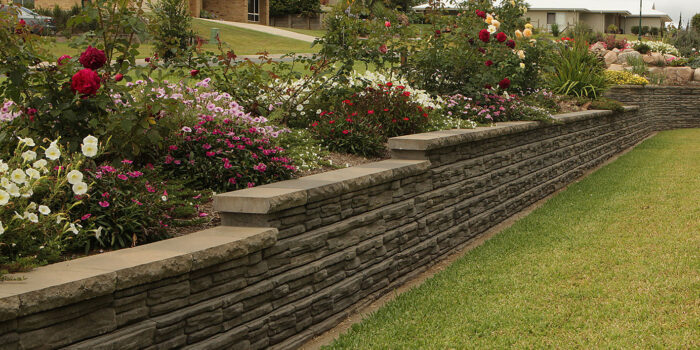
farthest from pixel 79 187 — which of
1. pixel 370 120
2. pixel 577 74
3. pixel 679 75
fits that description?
pixel 679 75

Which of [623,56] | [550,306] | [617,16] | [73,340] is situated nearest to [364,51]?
[550,306]

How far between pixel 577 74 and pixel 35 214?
1226 cm

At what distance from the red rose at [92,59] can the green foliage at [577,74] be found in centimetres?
1072

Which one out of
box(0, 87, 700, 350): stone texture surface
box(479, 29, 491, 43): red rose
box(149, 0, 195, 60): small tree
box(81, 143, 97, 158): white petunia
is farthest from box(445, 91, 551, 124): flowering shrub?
box(81, 143, 97, 158): white petunia

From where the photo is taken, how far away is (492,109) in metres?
8.99

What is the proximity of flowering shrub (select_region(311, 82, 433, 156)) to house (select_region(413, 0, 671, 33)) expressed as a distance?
139 feet

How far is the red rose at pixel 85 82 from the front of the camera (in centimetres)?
400

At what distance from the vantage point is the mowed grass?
4297mm

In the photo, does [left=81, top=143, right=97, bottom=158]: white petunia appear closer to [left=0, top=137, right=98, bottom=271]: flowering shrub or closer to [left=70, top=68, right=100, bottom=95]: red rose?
[left=0, top=137, right=98, bottom=271]: flowering shrub

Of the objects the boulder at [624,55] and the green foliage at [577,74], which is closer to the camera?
the green foliage at [577,74]

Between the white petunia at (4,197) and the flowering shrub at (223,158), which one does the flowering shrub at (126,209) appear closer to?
the flowering shrub at (223,158)

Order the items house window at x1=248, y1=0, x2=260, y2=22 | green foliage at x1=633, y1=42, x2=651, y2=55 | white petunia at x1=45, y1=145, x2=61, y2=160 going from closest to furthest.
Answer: white petunia at x1=45, y1=145, x2=61, y2=160, green foliage at x1=633, y1=42, x2=651, y2=55, house window at x1=248, y1=0, x2=260, y2=22

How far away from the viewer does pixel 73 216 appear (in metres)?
3.75

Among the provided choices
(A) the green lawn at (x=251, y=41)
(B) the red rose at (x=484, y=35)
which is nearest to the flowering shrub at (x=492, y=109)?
(B) the red rose at (x=484, y=35)
